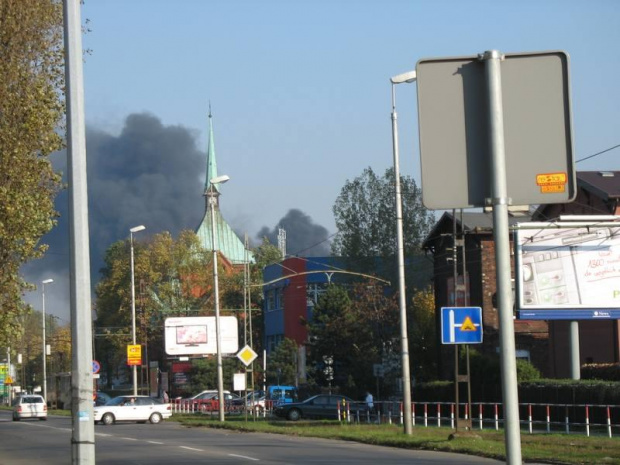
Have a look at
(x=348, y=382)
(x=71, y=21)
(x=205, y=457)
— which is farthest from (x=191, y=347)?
(x=71, y=21)

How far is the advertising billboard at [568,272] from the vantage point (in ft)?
137

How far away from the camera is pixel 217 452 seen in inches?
1032

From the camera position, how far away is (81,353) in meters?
10.4

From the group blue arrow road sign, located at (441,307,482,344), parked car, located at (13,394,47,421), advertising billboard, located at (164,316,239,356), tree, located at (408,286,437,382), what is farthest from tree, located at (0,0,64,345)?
advertising billboard, located at (164,316,239,356)

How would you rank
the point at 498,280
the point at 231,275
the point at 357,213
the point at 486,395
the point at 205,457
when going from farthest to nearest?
the point at 231,275
the point at 357,213
the point at 486,395
the point at 205,457
the point at 498,280

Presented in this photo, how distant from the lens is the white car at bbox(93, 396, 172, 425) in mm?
53497

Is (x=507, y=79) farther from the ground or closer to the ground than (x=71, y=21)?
closer to the ground

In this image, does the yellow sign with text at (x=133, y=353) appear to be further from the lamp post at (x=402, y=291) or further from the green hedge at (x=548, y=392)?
the lamp post at (x=402, y=291)

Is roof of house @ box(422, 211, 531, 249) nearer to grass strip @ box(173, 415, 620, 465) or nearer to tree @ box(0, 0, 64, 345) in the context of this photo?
grass strip @ box(173, 415, 620, 465)

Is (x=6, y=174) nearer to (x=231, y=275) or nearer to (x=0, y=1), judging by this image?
(x=0, y=1)

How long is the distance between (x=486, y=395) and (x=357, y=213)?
43.8 m

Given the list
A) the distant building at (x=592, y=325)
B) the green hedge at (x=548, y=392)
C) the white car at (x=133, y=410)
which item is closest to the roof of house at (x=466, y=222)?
the distant building at (x=592, y=325)

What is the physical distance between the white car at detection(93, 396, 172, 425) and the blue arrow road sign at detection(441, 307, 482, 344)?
30844 mm

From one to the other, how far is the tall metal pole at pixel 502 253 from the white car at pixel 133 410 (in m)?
50.6
